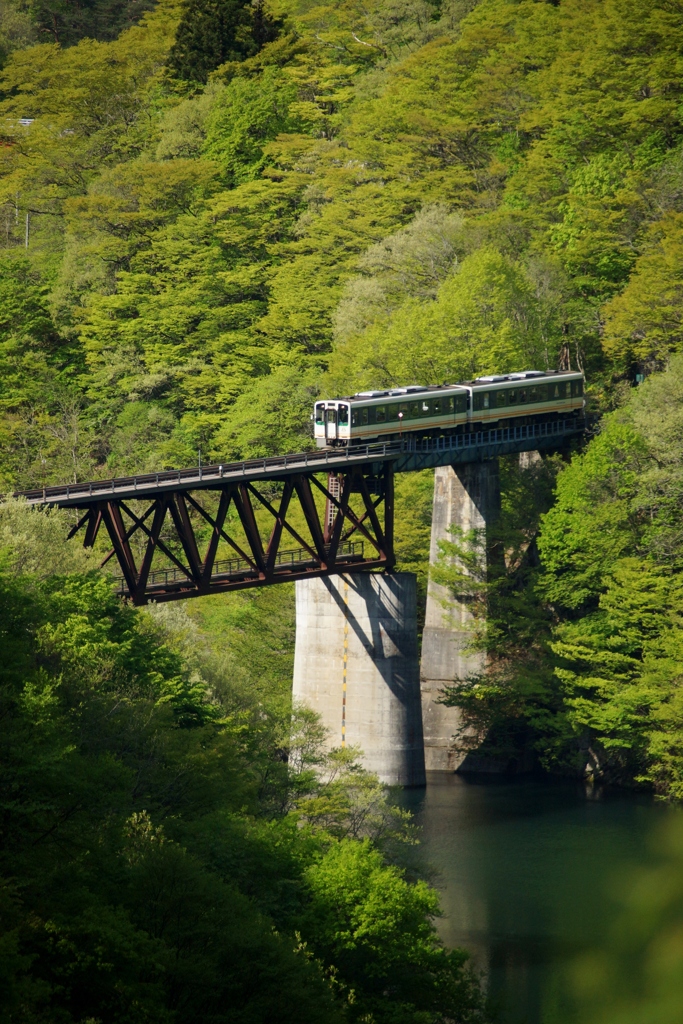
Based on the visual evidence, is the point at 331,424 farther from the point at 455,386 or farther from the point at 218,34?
the point at 218,34

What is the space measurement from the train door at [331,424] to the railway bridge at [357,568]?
1.62 meters

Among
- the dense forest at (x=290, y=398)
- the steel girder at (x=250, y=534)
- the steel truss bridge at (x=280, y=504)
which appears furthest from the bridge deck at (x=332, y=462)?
the dense forest at (x=290, y=398)

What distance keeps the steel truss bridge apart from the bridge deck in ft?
0.15

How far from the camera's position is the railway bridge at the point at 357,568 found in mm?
65000

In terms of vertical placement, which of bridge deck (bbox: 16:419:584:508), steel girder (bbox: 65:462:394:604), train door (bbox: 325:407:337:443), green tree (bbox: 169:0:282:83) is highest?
green tree (bbox: 169:0:282:83)

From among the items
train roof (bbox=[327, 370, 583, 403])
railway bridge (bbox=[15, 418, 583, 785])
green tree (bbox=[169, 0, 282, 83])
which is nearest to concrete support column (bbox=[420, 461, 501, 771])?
railway bridge (bbox=[15, 418, 583, 785])

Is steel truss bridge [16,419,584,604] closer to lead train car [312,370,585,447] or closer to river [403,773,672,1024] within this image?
lead train car [312,370,585,447]

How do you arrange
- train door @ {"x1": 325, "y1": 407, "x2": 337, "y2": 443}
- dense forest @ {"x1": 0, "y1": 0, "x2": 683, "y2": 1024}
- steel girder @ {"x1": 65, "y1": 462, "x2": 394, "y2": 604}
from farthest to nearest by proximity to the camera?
1. train door @ {"x1": 325, "y1": 407, "x2": 337, "y2": 443}
2. steel girder @ {"x1": 65, "y1": 462, "x2": 394, "y2": 604}
3. dense forest @ {"x1": 0, "y1": 0, "x2": 683, "y2": 1024}

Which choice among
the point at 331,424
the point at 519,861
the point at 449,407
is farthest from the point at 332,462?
the point at 519,861

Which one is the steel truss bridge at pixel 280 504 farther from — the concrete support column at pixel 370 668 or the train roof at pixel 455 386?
the train roof at pixel 455 386

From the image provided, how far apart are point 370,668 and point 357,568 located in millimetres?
4565

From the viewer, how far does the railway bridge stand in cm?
6500

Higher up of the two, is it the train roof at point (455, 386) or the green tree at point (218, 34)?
the green tree at point (218, 34)

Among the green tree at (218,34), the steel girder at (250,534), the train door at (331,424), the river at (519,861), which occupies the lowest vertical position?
the river at (519,861)
